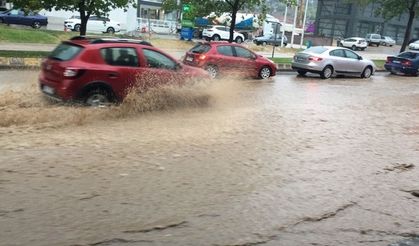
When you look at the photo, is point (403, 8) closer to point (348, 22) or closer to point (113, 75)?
point (113, 75)

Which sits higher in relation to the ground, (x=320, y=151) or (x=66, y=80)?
(x=66, y=80)

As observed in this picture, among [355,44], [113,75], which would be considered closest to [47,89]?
[113,75]

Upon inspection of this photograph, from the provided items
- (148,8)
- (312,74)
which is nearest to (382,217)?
(312,74)

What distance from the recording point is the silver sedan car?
21844 mm

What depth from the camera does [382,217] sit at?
5.99 m

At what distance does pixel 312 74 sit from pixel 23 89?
15.1 m

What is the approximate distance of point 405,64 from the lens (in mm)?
27562

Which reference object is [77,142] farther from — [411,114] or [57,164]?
[411,114]

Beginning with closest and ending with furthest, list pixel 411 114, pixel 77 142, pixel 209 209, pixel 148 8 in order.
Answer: pixel 209 209 → pixel 77 142 → pixel 411 114 → pixel 148 8

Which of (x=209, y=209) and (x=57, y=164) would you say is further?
(x=57, y=164)

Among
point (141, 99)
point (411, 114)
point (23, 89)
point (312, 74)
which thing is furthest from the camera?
point (312, 74)

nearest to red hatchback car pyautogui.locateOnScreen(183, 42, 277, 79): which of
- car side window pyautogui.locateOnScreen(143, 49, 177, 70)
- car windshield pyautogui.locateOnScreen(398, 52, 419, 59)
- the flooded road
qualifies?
the flooded road

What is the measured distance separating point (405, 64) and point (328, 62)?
25.2 ft

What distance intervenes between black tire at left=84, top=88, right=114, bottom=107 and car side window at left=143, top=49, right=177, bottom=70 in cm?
111
